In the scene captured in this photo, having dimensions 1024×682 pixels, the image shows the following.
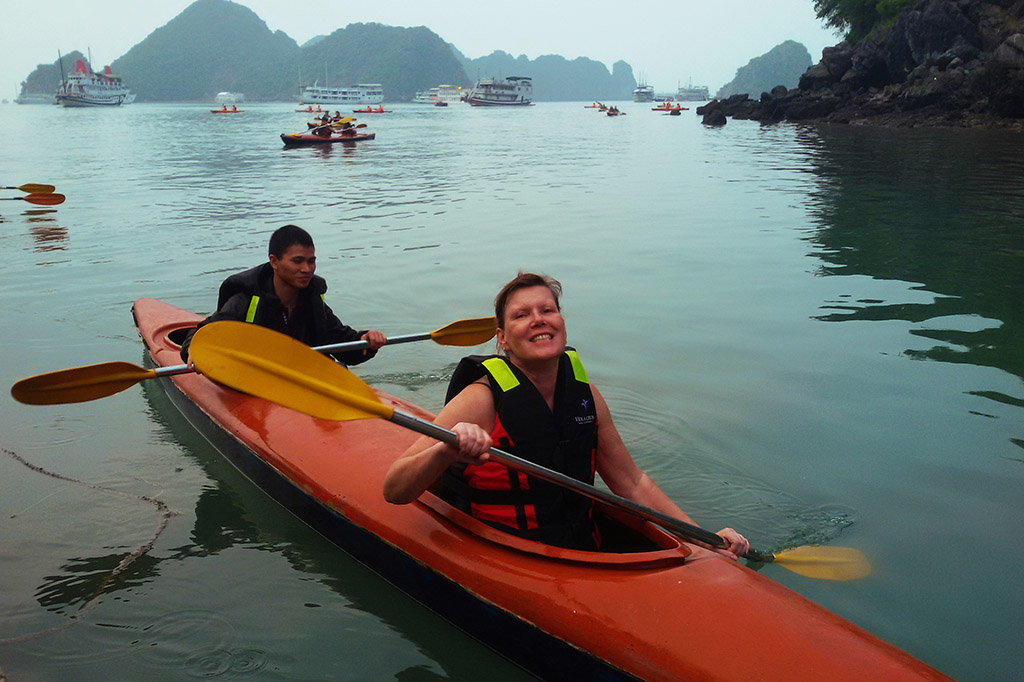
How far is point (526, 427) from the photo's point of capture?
105 inches

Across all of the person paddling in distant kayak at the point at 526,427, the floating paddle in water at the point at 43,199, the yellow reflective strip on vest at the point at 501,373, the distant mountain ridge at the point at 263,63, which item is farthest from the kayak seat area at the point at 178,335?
Result: the distant mountain ridge at the point at 263,63

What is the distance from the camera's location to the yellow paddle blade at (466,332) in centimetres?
469

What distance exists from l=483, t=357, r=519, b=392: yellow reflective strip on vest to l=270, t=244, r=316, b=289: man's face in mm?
1886

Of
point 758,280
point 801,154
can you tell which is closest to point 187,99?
Answer: point 801,154

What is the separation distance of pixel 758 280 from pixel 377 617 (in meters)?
6.39

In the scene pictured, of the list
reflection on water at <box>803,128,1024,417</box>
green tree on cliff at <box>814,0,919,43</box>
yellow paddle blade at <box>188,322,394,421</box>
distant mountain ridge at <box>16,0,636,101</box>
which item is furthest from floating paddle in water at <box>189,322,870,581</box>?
distant mountain ridge at <box>16,0,636,101</box>

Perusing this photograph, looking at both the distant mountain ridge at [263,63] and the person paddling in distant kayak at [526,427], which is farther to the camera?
the distant mountain ridge at [263,63]

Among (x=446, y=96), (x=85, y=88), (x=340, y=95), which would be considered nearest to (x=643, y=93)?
(x=446, y=96)

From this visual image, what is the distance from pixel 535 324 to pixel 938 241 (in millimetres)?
9355

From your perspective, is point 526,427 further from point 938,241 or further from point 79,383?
point 938,241

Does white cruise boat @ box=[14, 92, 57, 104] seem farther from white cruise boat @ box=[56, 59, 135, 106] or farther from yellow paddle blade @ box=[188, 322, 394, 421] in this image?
yellow paddle blade @ box=[188, 322, 394, 421]

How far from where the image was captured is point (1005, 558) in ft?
11.4

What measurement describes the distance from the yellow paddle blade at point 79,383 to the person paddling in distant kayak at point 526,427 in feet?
4.29

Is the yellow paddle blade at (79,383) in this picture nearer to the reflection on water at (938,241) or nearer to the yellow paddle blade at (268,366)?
the yellow paddle blade at (268,366)
